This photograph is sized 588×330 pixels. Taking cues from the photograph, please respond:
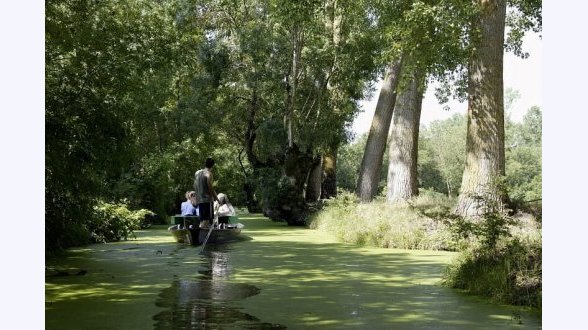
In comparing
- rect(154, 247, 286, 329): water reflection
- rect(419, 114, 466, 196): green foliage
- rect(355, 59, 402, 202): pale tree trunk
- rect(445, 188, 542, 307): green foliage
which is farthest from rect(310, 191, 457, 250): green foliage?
rect(419, 114, 466, 196): green foliage

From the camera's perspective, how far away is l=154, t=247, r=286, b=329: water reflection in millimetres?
5414

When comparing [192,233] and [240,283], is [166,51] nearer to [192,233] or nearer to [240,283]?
[192,233]

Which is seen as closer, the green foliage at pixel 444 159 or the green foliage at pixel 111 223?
the green foliage at pixel 111 223

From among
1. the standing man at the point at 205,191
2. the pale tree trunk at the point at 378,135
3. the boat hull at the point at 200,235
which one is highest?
the pale tree trunk at the point at 378,135

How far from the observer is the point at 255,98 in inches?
956

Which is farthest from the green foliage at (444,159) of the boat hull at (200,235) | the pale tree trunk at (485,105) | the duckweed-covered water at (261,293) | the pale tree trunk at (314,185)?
the duckweed-covered water at (261,293)

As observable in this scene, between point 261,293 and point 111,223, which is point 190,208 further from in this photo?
point 261,293

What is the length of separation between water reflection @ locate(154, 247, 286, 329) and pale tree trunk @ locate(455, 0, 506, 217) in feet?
18.7

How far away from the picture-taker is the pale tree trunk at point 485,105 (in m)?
12.4

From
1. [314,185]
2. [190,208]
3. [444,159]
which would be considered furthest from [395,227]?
[444,159]

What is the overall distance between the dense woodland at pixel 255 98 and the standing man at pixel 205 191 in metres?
1.46

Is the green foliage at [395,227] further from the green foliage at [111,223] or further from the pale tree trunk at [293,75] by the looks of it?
the pale tree trunk at [293,75]
